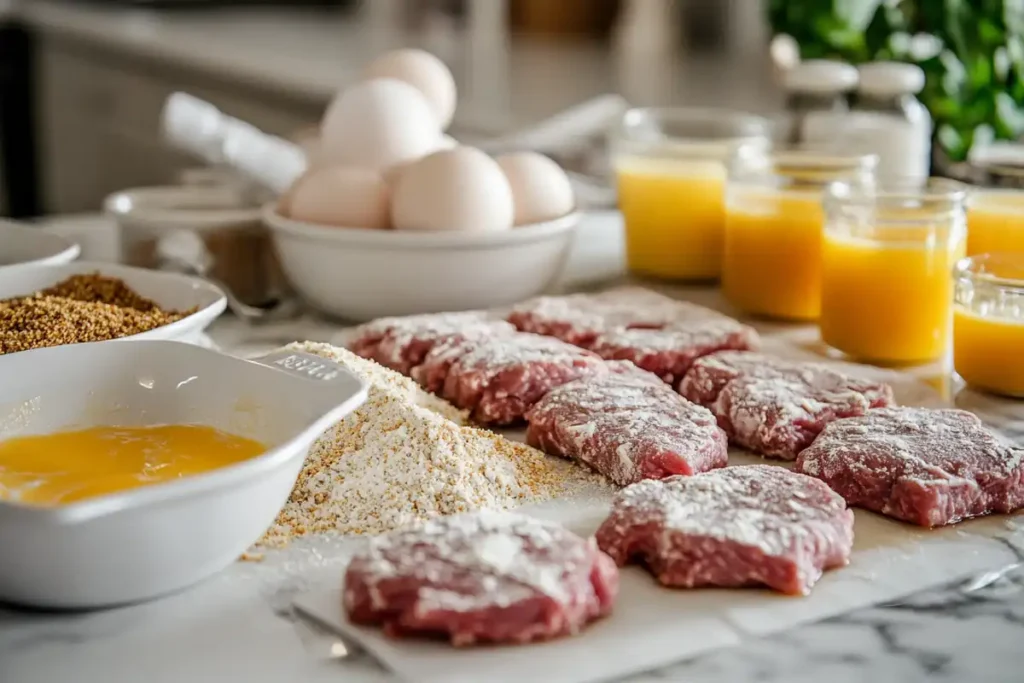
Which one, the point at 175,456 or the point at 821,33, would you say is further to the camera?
the point at 821,33

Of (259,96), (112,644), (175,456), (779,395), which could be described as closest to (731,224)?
(779,395)

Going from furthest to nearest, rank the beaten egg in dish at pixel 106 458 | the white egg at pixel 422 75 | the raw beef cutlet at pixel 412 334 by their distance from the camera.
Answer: the white egg at pixel 422 75 < the raw beef cutlet at pixel 412 334 < the beaten egg in dish at pixel 106 458

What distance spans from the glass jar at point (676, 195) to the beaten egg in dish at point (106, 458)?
1.00m

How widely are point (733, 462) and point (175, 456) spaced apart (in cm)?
57

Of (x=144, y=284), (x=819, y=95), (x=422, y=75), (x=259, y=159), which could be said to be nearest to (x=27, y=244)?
(x=144, y=284)

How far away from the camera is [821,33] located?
2223 millimetres

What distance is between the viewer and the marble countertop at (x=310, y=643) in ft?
2.75

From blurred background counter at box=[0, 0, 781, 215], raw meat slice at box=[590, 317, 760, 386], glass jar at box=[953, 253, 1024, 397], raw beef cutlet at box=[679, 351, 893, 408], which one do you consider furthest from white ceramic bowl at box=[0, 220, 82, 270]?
blurred background counter at box=[0, 0, 781, 215]

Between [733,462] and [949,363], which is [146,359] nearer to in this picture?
[733,462]

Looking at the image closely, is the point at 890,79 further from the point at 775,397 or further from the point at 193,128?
the point at 193,128

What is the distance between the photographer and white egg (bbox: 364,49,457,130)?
70.0 inches

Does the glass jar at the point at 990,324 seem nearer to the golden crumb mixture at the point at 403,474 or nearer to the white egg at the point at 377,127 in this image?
the golden crumb mixture at the point at 403,474

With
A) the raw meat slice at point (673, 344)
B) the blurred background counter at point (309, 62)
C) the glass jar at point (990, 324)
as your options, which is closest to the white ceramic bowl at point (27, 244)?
the raw meat slice at point (673, 344)

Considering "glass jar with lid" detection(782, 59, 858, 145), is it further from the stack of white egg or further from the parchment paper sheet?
the parchment paper sheet
